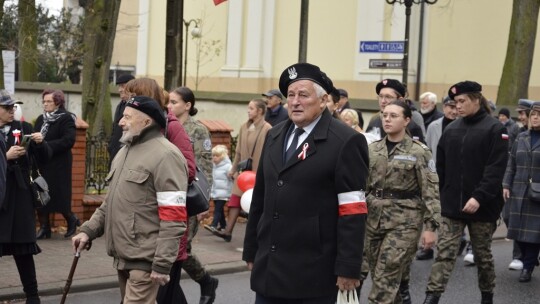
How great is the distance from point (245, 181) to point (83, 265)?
2236 mm

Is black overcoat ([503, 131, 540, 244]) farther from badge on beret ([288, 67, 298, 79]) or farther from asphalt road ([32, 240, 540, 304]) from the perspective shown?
badge on beret ([288, 67, 298, 79])

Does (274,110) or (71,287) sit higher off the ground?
(274,110)

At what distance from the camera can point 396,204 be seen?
810 centimetres

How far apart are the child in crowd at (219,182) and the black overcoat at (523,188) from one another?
3.91 metres

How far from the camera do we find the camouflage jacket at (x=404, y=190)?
8.08 meters

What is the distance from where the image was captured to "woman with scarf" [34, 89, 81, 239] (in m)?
12.2

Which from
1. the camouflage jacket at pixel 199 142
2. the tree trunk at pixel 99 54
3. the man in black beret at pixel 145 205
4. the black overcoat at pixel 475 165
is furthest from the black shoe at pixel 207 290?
the tree trunk at pixel 99 54

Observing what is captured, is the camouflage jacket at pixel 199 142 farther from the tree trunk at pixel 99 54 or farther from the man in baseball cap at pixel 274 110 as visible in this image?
the tree trunk at pixel 99 54

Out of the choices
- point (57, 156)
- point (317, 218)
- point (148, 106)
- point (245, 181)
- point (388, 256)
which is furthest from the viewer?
point (57, 156)

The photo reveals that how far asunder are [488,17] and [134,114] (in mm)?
28861

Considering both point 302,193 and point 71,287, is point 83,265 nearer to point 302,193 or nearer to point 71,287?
point 71,287

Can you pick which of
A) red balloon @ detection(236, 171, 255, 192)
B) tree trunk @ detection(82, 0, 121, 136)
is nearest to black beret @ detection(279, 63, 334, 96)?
red balloon @ detection(236, 171, 255, 192)

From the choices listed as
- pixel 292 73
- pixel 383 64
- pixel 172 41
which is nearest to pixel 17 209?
pixel 292 73

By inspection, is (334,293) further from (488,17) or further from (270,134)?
(488,17)
